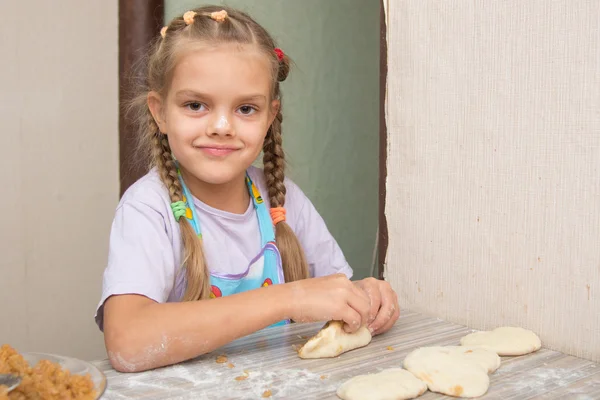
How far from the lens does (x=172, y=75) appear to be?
1202mm

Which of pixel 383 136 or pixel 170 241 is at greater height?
pixel 383 136

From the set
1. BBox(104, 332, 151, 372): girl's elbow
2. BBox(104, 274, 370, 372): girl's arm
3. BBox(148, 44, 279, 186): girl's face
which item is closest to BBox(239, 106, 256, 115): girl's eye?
BBox(148, 44, 279, 186): girl's face

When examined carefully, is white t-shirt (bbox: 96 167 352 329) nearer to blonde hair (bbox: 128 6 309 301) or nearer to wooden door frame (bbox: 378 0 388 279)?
blonde hair (bbox: 128 6 309 301)

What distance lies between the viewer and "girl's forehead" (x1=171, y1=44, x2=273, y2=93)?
3.75 feet

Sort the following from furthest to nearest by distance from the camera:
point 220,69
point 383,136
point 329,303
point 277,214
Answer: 1. point 277,214
2. point 383,136
3. point 220,69
4. point 329,303

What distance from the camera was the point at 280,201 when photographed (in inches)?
56.0

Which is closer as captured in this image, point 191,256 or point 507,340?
point 507,340

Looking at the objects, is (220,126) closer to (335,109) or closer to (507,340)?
(507,340)

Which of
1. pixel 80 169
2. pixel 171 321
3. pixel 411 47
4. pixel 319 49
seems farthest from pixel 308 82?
pixel 171 321

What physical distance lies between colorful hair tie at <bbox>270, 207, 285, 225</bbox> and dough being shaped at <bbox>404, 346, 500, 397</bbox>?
1.74ft

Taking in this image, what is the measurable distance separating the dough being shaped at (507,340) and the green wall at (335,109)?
1353mm

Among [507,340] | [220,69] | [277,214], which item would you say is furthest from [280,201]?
[507,340]

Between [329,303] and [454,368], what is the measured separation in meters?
0.23

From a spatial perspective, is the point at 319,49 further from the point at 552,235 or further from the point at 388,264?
the point at 552,235
